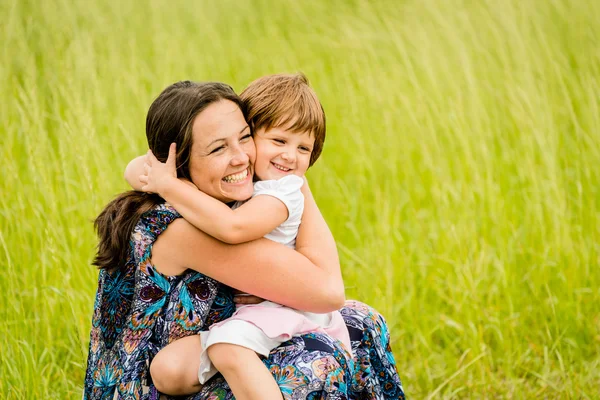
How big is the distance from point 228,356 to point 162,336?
0.32m

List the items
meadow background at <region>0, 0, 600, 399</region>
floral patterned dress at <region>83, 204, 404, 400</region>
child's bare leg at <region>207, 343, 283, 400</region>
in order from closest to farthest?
child's bare leg at <region>207, 343, 283, 400</region> < floral patterned dress at <region>83, 204, 404, 400</region> < meadow background at <region>0, 0, 600, 399</region>

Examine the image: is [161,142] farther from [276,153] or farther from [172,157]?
[276,153]

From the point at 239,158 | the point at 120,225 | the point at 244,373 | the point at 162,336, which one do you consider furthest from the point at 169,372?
the point at 239,158

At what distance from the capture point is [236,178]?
2527 millimetres

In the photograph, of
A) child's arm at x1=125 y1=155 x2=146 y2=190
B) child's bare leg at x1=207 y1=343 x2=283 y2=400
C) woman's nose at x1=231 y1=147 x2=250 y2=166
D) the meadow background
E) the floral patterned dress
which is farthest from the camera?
the meadow background

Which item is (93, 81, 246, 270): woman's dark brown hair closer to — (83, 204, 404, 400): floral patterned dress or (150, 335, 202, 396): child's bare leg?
(83, 204, 404, 400): floral patterned dress

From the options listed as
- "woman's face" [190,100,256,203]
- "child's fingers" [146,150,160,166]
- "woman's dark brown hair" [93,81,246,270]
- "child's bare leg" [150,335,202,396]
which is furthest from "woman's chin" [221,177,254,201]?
"child's bare leg" [150,335,202,396]

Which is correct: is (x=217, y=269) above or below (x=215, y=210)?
below

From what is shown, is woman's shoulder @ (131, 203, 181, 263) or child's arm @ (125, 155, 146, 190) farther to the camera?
child's arm @ (125, 155, 146, 190)

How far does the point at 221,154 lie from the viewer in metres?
2.47

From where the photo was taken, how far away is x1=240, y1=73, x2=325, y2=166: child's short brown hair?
2654 mm

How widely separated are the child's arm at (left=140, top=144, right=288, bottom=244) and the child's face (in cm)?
21

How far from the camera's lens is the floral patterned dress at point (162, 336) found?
236cm

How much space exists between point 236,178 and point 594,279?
2529 mm
